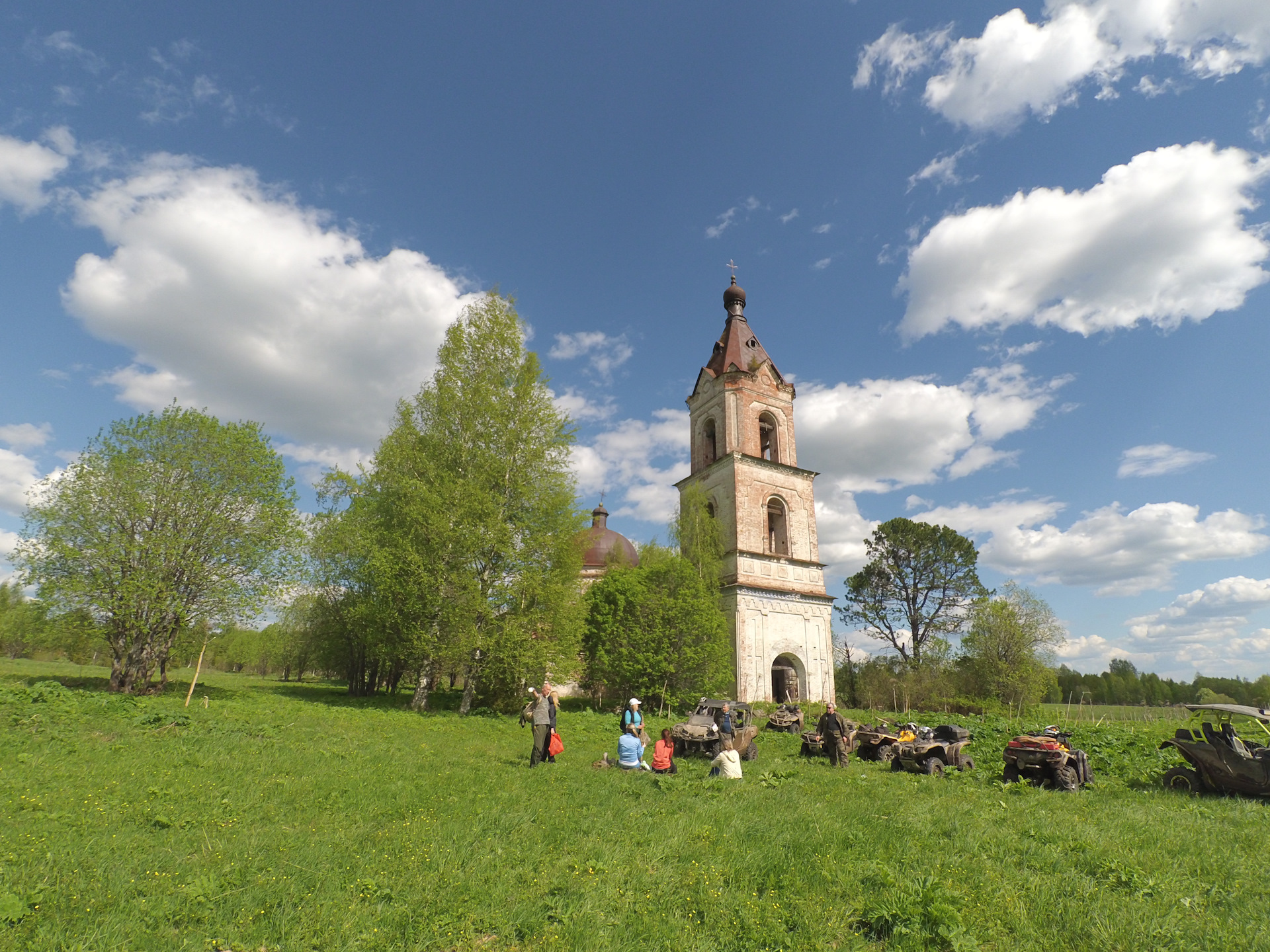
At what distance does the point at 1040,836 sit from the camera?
22.4 ft

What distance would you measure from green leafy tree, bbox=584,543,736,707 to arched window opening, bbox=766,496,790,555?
6.68 metres

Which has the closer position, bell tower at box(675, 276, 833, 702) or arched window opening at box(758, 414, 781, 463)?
bell tower at box(675, 276, 833, 702)

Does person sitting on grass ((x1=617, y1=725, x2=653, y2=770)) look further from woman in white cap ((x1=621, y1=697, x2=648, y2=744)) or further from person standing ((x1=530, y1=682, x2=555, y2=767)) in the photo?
person standing ((x1=530, y1=682, x2=555, y2=767))

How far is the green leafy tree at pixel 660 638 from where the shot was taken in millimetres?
24953

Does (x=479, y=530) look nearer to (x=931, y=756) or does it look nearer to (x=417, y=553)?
(x=417, y=553)

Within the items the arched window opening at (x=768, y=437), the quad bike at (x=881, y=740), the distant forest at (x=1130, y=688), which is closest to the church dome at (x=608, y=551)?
the arched window opening at (x=768, y=437)

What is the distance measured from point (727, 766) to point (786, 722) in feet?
30.9

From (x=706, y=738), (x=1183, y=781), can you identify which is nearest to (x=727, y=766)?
(x=706, y=738)

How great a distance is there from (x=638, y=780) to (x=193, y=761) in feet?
23.4

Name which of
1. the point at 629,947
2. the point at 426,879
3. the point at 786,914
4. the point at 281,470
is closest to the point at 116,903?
the point at 426,879

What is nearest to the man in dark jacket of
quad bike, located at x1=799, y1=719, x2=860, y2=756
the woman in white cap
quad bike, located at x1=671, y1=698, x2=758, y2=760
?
quad bike, located at x1=799, y1=719, x2=860, y2=756

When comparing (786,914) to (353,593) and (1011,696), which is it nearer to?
(353,593)

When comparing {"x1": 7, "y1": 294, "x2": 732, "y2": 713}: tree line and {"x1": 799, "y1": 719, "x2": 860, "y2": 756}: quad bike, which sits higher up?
{"x1": 7, "y1": 294, "x2": 732, "y2": 713}: tree line

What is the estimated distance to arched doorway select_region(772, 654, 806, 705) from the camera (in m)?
29.2
